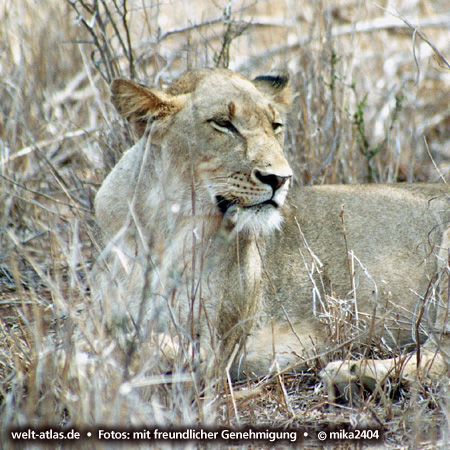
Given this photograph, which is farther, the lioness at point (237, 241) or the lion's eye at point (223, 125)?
the lion's eye at point (223, 125)

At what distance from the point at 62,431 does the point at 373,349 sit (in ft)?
5.70

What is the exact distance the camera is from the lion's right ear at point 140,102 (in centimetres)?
330

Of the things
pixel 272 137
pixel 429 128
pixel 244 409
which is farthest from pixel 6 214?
pixel 429 128

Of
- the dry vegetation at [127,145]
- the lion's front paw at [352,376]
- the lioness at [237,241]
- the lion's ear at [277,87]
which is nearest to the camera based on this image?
the dry vegetation at [127,145]

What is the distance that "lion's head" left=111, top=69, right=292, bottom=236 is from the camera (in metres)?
3.14

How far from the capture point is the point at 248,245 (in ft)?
11.5

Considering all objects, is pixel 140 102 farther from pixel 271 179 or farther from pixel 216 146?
pixel 271 179

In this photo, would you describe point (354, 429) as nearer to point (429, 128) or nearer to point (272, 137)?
point (272, 137)

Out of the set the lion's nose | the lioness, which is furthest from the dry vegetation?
the lion's nose

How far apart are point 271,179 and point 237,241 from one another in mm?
318

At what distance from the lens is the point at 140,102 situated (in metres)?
3.32

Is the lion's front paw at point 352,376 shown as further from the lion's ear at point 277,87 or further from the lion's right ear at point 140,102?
the lion's ear at point 277,87

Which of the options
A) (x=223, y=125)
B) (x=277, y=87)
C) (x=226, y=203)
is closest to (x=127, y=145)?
(x=277, y=87)

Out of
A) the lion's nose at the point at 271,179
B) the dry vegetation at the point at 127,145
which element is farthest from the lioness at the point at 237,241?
the dry vegetation at the point at 127,145
